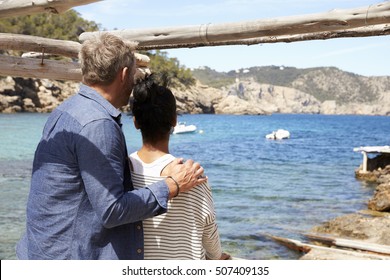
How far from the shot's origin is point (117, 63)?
2.02 m

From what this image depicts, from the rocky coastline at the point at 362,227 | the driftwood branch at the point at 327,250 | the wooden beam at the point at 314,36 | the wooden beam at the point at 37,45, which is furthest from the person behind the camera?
the rocky coastline at the point at 362,227

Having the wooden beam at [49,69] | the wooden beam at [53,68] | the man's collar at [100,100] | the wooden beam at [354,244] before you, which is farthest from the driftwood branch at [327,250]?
the man's collar at [100,100]

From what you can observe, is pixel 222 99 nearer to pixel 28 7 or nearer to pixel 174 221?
pixel 28 7

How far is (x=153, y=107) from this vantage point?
2.14 meters

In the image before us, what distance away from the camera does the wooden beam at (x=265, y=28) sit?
9.50 ft

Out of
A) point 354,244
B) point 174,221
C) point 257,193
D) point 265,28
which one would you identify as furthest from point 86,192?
point 257,193

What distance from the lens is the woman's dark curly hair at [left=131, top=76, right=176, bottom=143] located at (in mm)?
2141

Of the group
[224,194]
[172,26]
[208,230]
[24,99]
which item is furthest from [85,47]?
[24,99]

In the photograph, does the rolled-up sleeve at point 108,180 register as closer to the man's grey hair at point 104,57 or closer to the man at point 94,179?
the man at point 94,179

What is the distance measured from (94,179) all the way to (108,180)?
2.0 inches

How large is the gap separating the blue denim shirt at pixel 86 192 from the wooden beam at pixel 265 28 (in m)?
1.52

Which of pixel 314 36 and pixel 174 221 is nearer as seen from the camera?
pixel 174 221

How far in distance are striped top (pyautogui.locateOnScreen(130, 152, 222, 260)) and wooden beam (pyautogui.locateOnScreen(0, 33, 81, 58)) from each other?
1.85m

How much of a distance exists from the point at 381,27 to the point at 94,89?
2149 millimetres
